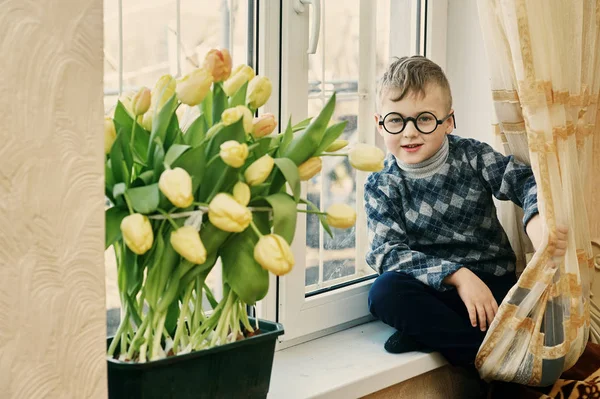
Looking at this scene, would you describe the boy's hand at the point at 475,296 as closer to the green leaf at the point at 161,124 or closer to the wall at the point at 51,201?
the green leaf at the point at 161,124

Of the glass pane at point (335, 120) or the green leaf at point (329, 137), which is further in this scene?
the glass pane at point (335, 120)

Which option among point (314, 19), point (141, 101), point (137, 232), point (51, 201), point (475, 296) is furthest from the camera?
point (475, 296)

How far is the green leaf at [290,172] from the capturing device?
38.6 inches

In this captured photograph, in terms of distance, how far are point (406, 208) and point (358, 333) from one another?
1.05ft

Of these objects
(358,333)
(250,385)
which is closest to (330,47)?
(358,333)

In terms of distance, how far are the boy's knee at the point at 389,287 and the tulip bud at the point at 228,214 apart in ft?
2.82

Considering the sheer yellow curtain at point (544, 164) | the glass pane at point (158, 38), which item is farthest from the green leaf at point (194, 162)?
the sheer yellow curtain at point (544, 164)

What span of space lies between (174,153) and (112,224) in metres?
0.12

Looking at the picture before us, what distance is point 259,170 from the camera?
0.98m

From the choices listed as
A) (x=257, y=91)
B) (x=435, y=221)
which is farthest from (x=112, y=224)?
(x=435, y=221)

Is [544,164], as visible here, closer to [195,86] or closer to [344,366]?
[344,366]

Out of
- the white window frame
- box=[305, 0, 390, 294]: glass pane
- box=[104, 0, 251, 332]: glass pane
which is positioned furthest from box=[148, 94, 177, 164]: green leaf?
box=[305, 0, 390, 294]: glass pane

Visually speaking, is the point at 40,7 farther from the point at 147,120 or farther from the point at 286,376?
the point at 286,376

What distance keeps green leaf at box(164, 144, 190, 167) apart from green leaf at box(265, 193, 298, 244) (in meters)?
0.13
